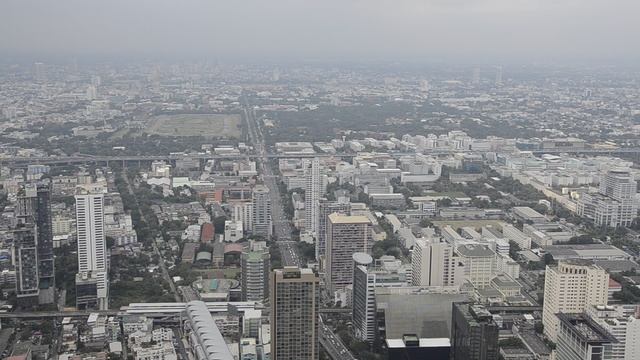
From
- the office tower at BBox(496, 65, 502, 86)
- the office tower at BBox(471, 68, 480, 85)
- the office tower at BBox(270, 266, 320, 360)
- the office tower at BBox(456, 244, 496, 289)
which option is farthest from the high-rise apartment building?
the office tower at BBox(471, 68, 480, 85)

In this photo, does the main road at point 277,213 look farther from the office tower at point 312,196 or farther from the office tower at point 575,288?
the office tower at point 575,288

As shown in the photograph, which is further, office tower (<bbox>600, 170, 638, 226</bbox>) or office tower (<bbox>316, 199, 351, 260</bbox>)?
office tower (<bbox>600, 170, 638, 226</bbox>)

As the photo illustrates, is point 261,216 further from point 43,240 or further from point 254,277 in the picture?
point 43,240

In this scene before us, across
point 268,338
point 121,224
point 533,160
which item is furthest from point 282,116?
point 268,338

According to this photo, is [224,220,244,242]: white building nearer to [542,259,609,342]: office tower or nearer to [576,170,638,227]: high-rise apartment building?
[542,259,609,342]: office tower

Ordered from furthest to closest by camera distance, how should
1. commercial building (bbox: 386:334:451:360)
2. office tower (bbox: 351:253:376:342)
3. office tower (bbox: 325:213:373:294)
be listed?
office tower (bbox: 325:213:373:294) → office tower (bbox: 351:253:376:342) → commercial building (bbox: 386:334:451:360)

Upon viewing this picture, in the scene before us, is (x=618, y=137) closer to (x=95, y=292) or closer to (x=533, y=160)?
(x=533, y=160)
